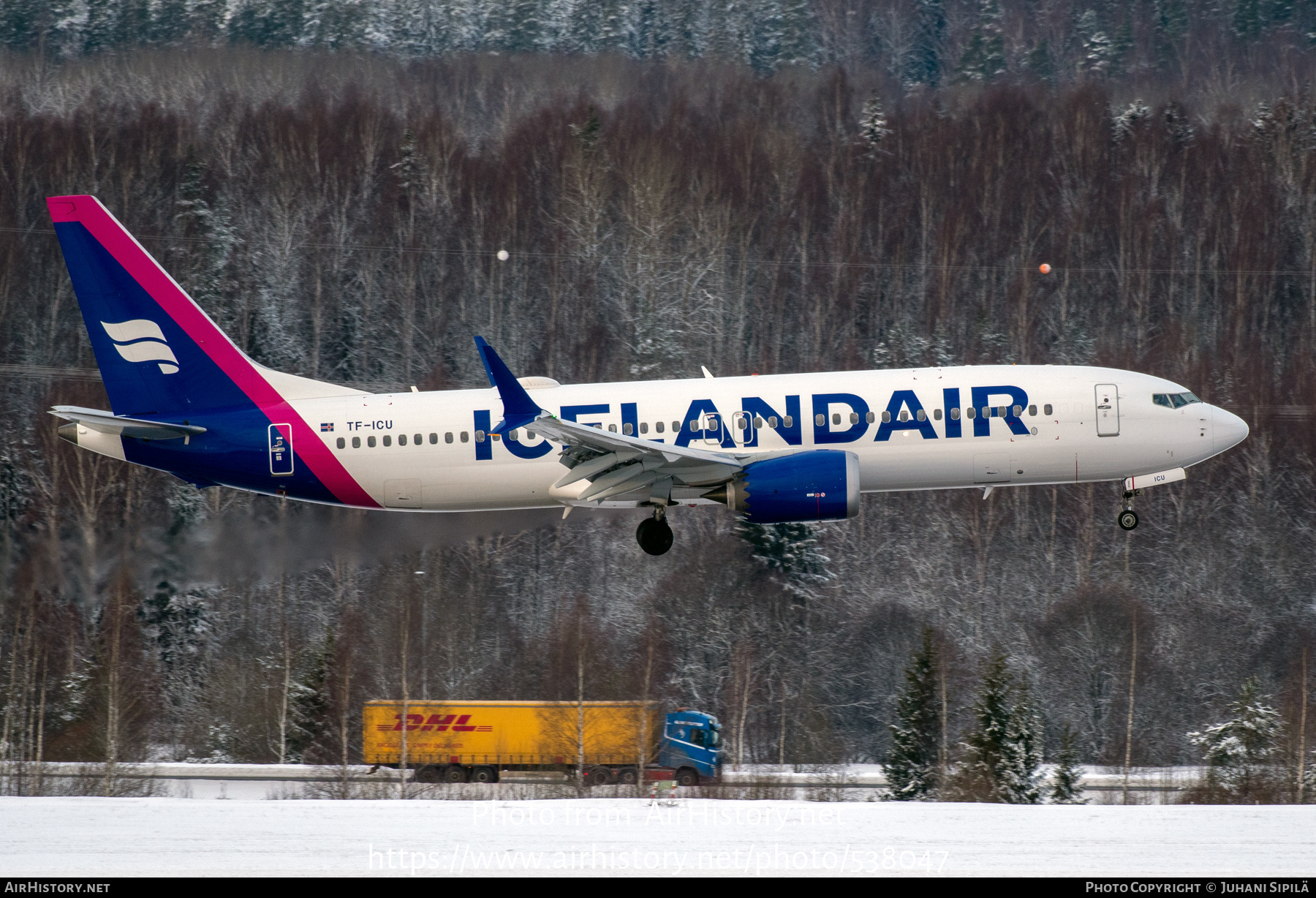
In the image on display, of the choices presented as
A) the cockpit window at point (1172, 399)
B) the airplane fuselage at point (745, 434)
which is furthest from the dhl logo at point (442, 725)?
the cockpit window at point (1172, 399)

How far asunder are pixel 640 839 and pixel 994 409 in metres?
13.8

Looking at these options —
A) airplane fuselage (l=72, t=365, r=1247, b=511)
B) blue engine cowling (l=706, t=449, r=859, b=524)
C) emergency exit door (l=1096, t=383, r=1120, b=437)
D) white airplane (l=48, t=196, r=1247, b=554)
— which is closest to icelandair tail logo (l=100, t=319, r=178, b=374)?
white airplane (l=48, t=196, r=1247, b=554)

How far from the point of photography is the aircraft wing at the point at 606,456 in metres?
31.9

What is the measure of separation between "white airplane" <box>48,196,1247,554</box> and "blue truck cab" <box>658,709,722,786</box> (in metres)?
14.6

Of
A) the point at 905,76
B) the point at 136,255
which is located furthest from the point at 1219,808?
the point at 905,76

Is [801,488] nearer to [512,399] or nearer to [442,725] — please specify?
[512,399]

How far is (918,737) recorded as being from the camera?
165 feet

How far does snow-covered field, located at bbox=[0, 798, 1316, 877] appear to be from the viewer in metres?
23.9

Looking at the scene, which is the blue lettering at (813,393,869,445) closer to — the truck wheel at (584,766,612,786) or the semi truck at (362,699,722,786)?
the semi truck at (362,699,722,786)

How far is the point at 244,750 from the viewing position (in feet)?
181

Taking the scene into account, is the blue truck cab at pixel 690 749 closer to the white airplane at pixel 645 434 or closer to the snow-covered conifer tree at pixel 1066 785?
the snow-covered conifer tree at pixel 1066 785

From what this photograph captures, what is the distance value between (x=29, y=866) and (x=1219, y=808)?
20978 millimetres

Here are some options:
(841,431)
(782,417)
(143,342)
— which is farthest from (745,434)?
(143,342)

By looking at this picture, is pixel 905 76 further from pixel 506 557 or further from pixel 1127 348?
pixel 506 557
